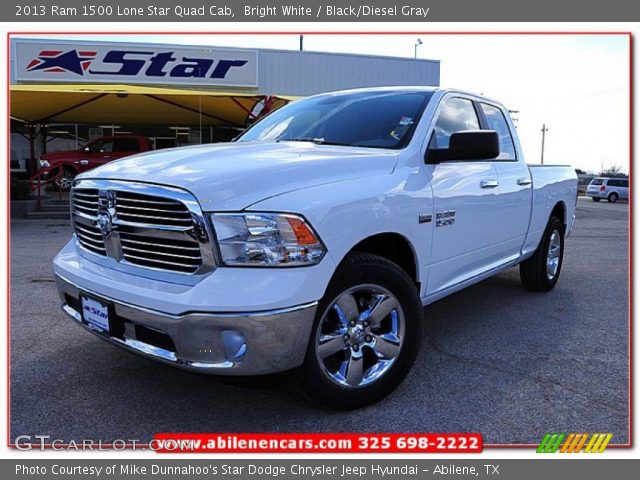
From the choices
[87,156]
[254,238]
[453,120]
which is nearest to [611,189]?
[87,156]

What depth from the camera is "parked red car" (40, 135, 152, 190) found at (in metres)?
16.6

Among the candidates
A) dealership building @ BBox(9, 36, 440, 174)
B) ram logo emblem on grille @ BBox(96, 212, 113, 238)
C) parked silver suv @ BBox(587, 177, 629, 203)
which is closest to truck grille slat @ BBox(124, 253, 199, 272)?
ram logo emblem on grille @ BBox(96, 212, 113, 238)

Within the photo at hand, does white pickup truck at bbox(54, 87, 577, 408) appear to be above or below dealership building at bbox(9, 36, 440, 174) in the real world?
below

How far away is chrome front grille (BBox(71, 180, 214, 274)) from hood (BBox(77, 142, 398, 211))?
0.06 meters

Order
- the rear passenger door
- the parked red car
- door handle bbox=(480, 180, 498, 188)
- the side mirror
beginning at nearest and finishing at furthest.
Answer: the side mirror, door handle bbox=(480, 180, 498, 188), the rear passenger door, the parked red car

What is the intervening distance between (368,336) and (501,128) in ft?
9.22

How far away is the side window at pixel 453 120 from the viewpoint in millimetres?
3646

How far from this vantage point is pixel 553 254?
5.78 m

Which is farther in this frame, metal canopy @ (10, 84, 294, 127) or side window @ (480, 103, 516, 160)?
metal canopy @ (10, 84, 294, 127)

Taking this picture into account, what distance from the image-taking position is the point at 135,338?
2600mm

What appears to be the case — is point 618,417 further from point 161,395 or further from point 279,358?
point 161,395

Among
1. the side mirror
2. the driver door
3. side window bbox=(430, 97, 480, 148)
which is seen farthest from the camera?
side window bbox=(430, 97, 480, 148)

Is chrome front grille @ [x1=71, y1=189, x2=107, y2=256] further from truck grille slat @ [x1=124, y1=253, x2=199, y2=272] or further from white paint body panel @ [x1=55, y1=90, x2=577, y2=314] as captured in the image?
truck grille slat @ [x1=124, y1=253, x2=199, y2=272]

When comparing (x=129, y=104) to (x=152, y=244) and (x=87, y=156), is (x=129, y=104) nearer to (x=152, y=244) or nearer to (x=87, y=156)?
(x=87, y=156)
